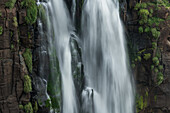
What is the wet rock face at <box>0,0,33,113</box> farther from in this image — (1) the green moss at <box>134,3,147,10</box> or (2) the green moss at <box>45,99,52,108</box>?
(1) the green moss at <box>134,3,147,10</box>

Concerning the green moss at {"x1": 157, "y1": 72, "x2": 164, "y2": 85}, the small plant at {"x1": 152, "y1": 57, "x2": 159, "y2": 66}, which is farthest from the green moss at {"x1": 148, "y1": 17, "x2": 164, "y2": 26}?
the green moss at {"x1": 157, "y1": 72, "x2": 164, "y2": 85}

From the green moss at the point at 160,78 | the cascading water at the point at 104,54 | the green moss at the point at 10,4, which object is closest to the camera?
the green moss at the point at 10,4

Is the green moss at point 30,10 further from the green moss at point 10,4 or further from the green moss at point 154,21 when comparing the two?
the green moss at point 154,21

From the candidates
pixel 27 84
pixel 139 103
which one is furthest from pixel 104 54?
pixel 27 84

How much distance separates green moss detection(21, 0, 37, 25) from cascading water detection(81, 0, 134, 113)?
3.64 metres

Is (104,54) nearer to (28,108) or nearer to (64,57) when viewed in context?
(64,57)

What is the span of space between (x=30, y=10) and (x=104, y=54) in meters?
5.65

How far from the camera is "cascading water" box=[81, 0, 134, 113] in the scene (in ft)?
46.2

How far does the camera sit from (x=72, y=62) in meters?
12.9

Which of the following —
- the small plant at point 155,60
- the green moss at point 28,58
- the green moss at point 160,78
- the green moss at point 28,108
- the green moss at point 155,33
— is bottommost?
the green moss at point 28,108

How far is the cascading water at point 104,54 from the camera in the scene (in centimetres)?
1409

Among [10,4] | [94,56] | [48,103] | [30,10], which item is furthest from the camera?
[94,56]

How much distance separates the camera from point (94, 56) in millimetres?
14281

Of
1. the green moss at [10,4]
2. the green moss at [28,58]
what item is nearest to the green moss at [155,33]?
the green moss at [28,58]
